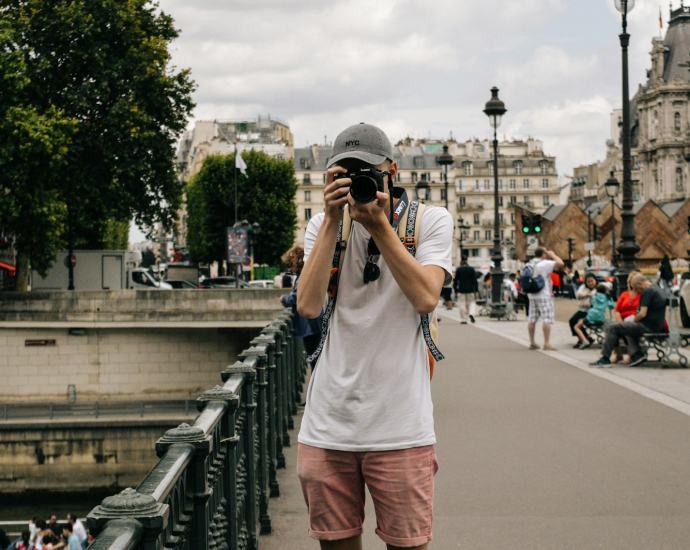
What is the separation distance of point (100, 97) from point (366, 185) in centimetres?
3592

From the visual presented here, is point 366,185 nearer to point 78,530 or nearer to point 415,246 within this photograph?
point 415,246

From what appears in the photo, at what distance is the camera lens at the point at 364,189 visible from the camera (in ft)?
8.79

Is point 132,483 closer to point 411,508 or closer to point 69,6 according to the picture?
point 69,6

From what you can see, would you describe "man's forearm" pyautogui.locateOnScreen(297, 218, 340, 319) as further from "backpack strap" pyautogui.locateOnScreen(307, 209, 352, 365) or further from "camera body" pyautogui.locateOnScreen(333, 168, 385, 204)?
"camera body" pyautogui.locateOnScreen(333, 168, 385, 204)

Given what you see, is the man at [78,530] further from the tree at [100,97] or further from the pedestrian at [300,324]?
the tree at [100,97]

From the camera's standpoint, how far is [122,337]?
127 feet

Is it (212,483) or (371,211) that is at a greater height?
(371,211)

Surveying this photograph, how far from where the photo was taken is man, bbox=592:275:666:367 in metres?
12.6

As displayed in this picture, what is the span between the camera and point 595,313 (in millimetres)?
15266

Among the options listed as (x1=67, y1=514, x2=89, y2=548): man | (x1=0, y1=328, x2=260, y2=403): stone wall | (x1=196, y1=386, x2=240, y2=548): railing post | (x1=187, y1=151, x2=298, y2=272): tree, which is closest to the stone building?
(x1=187, y1=151, x2=298, y2=272): tree

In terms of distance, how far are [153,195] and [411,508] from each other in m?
38.6

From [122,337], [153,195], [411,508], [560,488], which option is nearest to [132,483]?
[122,337]

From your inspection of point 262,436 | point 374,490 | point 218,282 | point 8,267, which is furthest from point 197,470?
point 218,282

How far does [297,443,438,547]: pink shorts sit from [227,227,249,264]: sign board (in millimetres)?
41034
